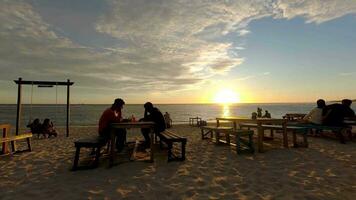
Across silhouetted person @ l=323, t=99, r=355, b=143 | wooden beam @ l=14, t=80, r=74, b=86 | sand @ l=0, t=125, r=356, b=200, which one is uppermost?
wooden beam @ l=14, t=80, r=74, b=86

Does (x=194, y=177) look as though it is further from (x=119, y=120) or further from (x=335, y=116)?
(x=335, y=116)

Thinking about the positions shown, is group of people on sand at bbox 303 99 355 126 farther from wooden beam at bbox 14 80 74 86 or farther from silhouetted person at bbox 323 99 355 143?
wooden beam at bbox 14 80 74 86

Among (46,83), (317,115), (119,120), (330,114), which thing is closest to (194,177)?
(119,120)

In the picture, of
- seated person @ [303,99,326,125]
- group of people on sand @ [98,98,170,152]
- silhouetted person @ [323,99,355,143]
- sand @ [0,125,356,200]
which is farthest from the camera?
seated person @ [303,99,326,125]

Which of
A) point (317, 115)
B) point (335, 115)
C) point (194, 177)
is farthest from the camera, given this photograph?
point (317, 115)

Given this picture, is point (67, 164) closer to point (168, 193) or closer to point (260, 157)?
point (168, 193)

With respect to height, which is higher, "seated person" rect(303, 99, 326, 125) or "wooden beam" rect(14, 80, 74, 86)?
"wooden beam" rect(14, 80, 74, 86)

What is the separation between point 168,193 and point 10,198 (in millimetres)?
2585

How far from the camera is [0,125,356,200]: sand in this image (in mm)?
4195

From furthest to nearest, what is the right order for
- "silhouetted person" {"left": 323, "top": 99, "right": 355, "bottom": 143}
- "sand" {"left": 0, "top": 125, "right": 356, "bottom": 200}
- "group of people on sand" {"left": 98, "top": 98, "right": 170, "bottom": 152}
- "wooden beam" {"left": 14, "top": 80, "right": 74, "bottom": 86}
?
"wooden beam" {"left": 14, "top": 80, "right": 74, "bottom": 86} → "silhouetted person" {"left": 323, "top": 99, "right": 355, "bottom": 143} → "group of people on sand" {"left": 98, "top": 98, "right": 170, "bottom": 152} → "sand" {"left": 0, "top": 125, "right": 356, "bottom": 200}

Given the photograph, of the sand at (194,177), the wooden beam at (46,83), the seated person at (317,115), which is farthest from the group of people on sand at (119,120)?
the wooden beam at (46,83)

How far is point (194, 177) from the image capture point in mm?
5160

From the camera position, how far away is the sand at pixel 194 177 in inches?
165

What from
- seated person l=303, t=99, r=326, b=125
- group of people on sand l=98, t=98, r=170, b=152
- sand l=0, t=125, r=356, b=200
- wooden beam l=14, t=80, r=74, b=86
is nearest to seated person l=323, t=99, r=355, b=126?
seated person l=303, t=99, r=326, b=125
